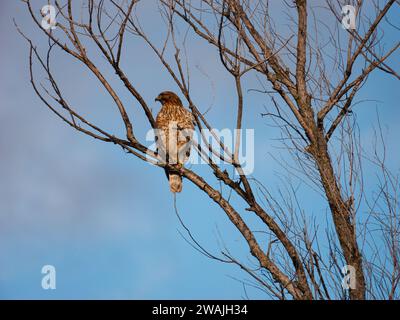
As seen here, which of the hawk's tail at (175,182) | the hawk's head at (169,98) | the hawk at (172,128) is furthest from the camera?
the hawk's tail at (175,182)

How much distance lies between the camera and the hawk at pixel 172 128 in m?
7.51

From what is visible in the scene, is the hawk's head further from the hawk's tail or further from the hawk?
the hawk's tail

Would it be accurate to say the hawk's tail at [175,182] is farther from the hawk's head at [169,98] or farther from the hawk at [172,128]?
the hawk's head at [169,98]

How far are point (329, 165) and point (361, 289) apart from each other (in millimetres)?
1030

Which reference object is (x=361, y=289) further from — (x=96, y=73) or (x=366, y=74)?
(x=96, y=73)

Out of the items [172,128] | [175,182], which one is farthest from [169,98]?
[175,182]

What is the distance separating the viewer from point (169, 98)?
7699mm

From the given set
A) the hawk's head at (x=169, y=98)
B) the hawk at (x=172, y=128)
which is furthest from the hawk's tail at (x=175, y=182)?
the hawk's head at (x=169, y=98)

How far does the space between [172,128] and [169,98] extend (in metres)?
0.42

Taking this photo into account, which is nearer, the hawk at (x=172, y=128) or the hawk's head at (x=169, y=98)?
the hawk at (x=172, y=128)
